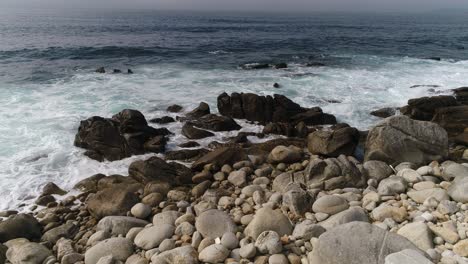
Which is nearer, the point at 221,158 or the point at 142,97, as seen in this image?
the point at 221,158

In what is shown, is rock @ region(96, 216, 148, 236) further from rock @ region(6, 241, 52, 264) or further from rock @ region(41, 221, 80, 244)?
rock @ region(6, 241, 52, 264)

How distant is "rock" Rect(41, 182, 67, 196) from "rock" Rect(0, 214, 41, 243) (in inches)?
62.7

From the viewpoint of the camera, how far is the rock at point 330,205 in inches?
265

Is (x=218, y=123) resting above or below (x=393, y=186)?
below

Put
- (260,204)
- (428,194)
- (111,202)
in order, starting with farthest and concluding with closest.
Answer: (111,202) → (260,204) → (428,194)

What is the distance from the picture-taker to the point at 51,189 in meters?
9.27

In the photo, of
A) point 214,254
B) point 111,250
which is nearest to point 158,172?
point 111,250

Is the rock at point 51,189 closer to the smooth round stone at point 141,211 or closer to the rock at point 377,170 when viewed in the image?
the smooth round stone at point 141,211

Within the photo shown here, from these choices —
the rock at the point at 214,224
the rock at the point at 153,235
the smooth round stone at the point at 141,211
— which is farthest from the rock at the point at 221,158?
the rock at the point at 153,235

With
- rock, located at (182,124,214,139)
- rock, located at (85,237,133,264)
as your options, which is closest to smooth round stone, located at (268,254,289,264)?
rock, located at (85,237,133,264)

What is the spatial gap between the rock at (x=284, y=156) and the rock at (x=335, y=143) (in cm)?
77

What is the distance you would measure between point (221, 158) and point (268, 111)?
4.95 metres

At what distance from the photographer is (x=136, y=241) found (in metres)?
6.48

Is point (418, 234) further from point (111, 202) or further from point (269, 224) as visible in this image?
point (111, 202)
